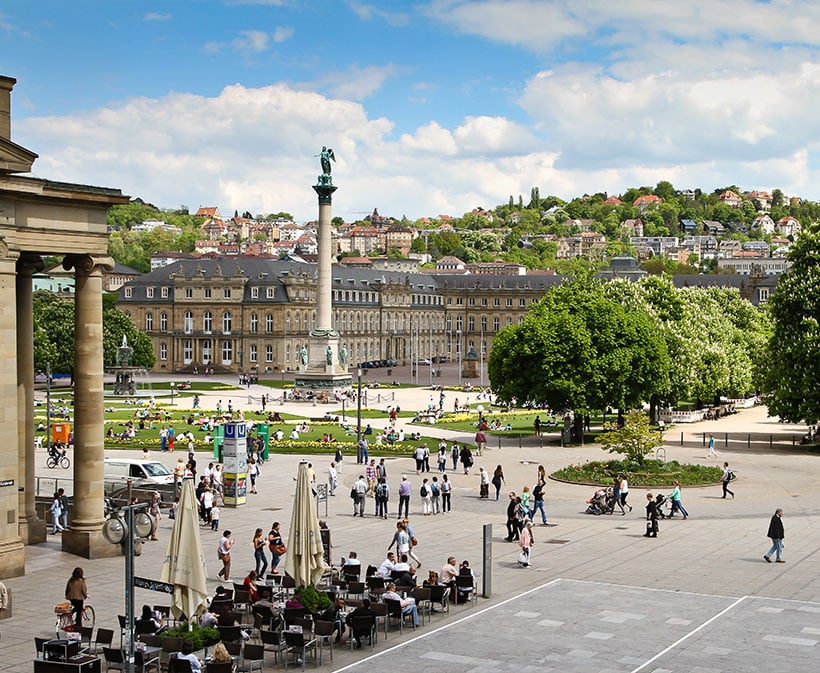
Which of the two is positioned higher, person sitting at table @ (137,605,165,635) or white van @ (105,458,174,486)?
white van @ (105,458,174,486)

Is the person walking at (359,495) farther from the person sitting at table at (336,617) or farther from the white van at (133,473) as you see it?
the person sitting at table at (336,617)

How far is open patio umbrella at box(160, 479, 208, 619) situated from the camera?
76.7 feet

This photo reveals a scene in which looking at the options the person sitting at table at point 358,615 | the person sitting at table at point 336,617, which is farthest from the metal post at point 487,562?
the person sitting at table at point 358,615

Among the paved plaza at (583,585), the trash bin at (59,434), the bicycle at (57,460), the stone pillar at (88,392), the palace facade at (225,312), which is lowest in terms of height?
Answer: the paved plaza at (583,585)

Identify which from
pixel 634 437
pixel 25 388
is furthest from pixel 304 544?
pixel 634 437

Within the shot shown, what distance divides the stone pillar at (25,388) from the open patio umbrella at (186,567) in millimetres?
11351

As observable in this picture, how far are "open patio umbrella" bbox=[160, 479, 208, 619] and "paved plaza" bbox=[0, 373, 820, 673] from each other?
2.96 m

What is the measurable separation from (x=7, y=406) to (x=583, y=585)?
15.5 meters

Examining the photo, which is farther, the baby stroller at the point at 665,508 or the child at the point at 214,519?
the baby stroller at the point at 665,508

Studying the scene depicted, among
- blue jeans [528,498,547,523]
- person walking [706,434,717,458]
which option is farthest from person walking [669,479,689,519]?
person walking [706,434,717,458]

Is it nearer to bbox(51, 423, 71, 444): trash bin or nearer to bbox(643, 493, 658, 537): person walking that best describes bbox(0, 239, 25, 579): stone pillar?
bbox(643, 493, 658, 537): person walking

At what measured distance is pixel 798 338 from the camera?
2638 inches

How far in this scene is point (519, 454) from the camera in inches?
2586

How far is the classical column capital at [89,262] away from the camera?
31.9 metres
